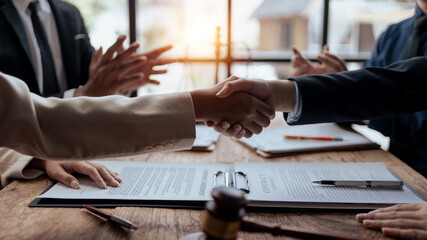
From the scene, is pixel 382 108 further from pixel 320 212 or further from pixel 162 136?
pixel 162 136

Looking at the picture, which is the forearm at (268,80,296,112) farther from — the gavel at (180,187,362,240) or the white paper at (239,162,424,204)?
the gavel at (180,187,362,240)

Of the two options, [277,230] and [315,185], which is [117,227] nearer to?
[277,230]

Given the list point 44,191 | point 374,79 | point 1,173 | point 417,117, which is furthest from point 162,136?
point 417,117

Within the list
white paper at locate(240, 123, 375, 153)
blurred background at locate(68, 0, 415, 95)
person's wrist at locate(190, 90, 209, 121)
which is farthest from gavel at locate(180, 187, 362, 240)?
blurred background at locate(68, 0, 415, 95)

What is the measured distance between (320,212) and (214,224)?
38 centimetres

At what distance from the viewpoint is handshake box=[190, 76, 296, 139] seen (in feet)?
3.71

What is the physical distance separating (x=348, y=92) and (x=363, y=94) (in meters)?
0.05

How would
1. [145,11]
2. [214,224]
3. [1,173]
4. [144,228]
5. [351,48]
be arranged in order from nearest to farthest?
1. [214,224]
2. [144,228]
3. [1,173]
4. [145,11]
5. [351,48]

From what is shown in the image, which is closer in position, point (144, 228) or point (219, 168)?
point (144, 228)

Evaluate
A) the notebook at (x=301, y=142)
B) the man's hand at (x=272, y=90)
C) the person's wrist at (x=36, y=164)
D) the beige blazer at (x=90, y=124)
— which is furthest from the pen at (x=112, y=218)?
the notebook at (x=301, y=142)

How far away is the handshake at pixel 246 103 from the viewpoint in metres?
1.13

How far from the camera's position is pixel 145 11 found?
7.66ft

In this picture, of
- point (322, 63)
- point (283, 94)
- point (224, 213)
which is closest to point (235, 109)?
point (283, 94)

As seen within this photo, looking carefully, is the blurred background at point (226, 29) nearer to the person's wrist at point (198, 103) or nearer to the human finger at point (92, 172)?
the person's wrist at point (198, 103)
